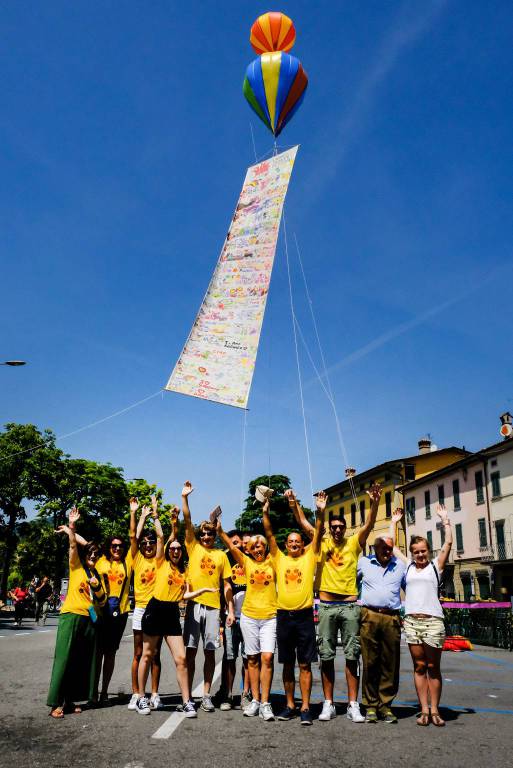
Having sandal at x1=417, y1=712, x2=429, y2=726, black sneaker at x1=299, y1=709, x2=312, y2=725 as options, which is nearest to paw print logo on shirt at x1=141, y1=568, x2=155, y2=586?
black sneaker at x1=299, y1=709, x2=312, y2=725

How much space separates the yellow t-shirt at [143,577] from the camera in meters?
7.26

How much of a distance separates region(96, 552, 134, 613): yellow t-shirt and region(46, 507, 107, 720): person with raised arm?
1.04ft

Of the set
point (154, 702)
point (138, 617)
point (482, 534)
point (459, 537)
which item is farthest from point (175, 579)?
point (459, 537)

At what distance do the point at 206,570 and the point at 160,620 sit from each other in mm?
710

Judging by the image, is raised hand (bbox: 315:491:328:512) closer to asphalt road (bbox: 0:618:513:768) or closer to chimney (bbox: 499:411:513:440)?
asphalt road (bbox: 0:618:513:768)

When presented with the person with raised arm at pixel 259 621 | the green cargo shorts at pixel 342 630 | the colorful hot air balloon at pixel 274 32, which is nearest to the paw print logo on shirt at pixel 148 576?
the person with raised arm at pixel 259 621

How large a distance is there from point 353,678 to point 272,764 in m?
2.05

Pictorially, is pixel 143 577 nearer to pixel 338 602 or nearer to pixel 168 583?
pixel 168 583

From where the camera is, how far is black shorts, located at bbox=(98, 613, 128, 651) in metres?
7.34

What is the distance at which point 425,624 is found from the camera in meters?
6.55

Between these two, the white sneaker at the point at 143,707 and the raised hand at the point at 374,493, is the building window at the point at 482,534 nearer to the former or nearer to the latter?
the raised hand at the point at 374,493

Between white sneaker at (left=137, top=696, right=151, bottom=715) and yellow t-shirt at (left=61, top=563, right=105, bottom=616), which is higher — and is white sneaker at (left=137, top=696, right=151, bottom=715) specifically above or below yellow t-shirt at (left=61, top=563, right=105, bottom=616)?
below

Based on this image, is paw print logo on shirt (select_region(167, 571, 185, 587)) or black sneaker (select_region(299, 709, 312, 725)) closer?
black sneaker (select_region(299, 709, 312, 725))

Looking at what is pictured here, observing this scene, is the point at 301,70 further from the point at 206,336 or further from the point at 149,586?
the point at 149,586
